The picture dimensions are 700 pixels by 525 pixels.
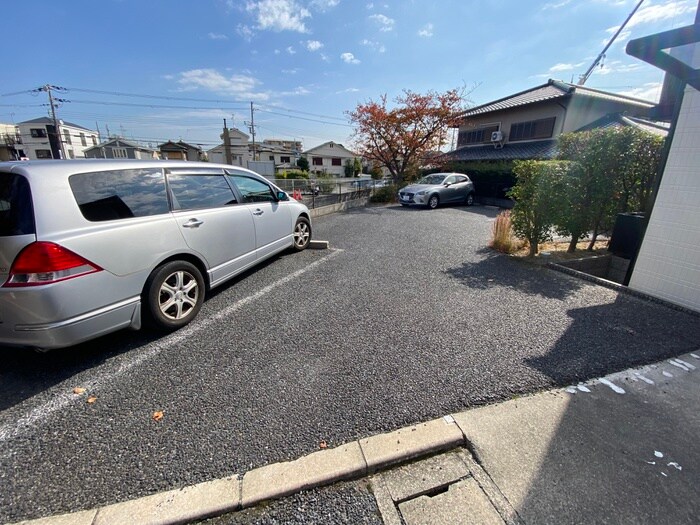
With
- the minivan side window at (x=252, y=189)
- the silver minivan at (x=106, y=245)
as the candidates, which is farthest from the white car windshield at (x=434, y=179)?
the silver minivan at (x=106, y=245)

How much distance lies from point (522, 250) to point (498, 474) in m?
A: 5.24

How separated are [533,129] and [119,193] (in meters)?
19.0

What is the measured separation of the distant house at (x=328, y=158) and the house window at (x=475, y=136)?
3022 cm

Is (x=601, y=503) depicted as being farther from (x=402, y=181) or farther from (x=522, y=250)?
(x=402, y=181)

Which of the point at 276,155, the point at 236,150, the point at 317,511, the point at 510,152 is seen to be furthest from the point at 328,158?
the point at 317,511

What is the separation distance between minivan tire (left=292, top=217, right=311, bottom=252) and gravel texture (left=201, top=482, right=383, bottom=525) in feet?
14.0

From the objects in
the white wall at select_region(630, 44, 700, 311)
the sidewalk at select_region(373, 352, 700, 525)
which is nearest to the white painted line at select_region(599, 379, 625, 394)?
the sidewalk at select_region(373, 352, 700, 525)

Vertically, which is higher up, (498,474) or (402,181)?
(402,181)

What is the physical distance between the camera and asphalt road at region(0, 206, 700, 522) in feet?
5.50

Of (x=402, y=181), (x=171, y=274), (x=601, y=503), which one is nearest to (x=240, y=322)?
(x=171, y=274)

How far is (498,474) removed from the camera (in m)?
1.61

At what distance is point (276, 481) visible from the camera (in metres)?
1.55

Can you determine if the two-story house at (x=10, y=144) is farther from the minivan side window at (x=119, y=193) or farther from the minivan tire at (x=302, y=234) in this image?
the minivan side window at (x=119, y=193)

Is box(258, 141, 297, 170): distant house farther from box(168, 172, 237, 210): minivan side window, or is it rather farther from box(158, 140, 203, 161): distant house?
box(168, 172, 237, 210): minivan side window
